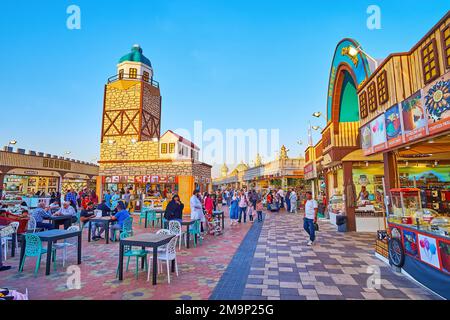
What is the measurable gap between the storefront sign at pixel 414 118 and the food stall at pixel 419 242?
138 centimetres

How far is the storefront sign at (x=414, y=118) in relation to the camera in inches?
212

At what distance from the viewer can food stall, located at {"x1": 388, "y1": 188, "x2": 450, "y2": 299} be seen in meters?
3.99

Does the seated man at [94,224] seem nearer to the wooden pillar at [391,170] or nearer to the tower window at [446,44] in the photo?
the wooden pillar at [391,170]

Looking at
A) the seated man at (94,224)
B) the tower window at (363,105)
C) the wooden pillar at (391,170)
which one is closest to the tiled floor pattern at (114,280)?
the seated man at (94,224)

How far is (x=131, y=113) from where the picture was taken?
21578mm

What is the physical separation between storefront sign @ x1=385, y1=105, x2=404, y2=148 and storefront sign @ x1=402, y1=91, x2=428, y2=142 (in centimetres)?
23

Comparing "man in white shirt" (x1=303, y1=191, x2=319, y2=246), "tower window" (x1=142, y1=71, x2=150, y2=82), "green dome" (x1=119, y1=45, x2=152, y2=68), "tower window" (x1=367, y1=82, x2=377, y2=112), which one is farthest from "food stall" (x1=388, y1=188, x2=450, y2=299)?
"green dome" (x1=119, y1=45, x2=152, y2=68)

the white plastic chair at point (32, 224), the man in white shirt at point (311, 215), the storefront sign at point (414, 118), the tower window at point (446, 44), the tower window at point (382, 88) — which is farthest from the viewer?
the man in white shirt at point (311, 215)

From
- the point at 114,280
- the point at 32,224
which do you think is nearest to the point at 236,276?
the point at 114,280

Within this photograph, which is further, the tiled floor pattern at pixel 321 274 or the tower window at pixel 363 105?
the tower window at pixel 363 105

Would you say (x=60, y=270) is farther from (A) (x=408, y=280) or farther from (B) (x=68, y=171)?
(B) (x=68, y=171)

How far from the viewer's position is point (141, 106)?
852 inches
